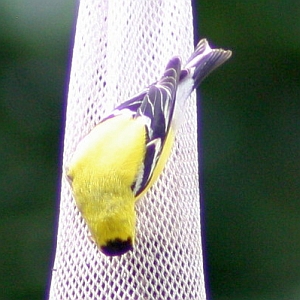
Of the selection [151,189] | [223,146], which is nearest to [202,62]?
[151,189]

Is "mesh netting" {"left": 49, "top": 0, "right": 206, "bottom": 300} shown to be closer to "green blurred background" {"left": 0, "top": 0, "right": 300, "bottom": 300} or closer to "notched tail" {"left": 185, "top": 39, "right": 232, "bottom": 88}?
"notched tail" {"left": 185, "top": 39, "right": 232, "bottom": 88}

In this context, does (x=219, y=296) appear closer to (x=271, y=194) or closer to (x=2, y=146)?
(x=271, y=194)

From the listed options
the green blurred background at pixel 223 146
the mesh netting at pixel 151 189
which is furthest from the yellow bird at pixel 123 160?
the green blurred background at pixel 223 146

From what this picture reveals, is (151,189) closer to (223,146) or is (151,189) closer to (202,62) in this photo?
(202,62)

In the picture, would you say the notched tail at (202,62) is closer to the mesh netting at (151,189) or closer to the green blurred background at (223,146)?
the mesh netting at (151,189)

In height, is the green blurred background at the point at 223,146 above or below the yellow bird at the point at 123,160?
above
